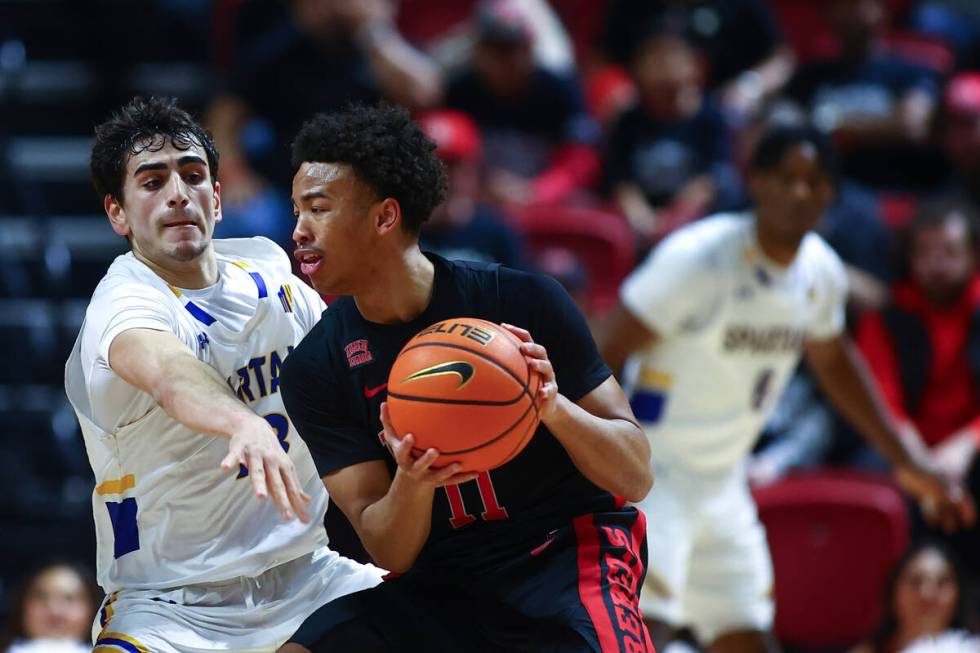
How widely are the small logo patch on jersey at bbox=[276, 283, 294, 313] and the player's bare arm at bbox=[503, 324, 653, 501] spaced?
0.91 m

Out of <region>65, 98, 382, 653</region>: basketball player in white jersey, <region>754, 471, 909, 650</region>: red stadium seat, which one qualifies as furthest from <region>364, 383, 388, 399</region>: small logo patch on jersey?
<region>754, 471, 909, 650</region>: red stadium seat

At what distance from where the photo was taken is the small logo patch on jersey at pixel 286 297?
4.04m

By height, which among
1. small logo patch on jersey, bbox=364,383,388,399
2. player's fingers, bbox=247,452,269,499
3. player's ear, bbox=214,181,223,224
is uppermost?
player's ear, bbox=214,181,223,224

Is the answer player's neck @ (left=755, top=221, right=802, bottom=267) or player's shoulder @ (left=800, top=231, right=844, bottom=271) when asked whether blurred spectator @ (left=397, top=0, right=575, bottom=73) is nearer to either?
player's shoulder @ (left=800, top=231, right=844, bottom=271)

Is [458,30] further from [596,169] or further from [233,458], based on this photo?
[233,458]

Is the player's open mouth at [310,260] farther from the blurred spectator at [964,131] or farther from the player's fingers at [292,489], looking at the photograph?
the blurred spectator at [964,131]

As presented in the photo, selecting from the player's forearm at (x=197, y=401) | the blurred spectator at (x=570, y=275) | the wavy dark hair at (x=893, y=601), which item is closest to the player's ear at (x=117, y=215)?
the player's forearm at (x=197, y=401)

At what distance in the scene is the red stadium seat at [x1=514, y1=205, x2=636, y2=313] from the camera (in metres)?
7.94

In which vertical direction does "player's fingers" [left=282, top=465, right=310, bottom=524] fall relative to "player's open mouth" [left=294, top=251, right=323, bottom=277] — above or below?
below

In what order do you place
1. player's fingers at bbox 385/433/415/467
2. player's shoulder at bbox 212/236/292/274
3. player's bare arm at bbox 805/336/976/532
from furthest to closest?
player's bare arm at bbox 805/336/976/532, player's shoulder at bbox 212/236/292/274, player's fingers at bbox 385/433/415/467

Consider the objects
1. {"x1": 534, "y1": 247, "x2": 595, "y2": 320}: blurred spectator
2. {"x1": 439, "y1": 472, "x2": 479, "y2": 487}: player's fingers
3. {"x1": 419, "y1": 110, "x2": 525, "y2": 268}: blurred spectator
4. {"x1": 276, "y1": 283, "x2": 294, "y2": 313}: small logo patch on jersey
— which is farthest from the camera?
{"x1": 419, "y1": 110, "x2": 525, "y2": 268}: blurred spectator

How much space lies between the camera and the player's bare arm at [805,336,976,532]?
5539mm

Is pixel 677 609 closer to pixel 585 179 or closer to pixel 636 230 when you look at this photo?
pixel 636 230

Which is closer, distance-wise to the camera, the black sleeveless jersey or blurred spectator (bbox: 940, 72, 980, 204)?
the black sleeveless jersey
